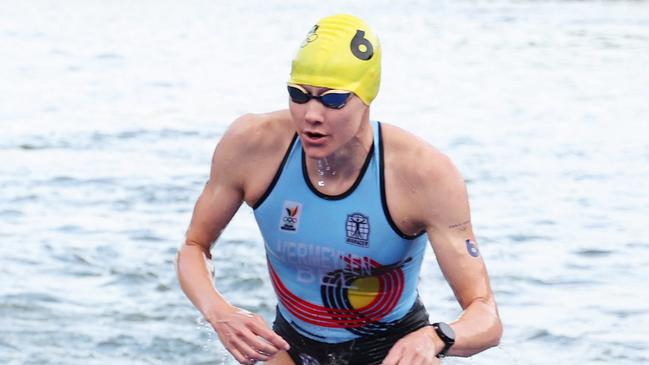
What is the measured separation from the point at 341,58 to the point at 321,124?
33 centimetres

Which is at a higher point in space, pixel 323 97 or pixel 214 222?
pixel 323 97

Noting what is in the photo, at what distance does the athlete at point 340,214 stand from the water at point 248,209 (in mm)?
1193

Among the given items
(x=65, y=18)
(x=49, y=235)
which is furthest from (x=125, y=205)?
(x=65, y=18)

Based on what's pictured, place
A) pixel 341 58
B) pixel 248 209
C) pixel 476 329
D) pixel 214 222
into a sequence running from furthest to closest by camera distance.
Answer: pixel 248 209 < pixel 214 222 < pixel 341 58 < pixel 476 329

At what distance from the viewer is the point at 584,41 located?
31.6 meters

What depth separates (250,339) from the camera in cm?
481

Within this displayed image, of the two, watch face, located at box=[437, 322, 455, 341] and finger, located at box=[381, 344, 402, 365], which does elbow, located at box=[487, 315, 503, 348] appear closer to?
watch face, located at box=[437, 322, 455, 341]

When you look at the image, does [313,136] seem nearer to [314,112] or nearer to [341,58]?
[314,112]

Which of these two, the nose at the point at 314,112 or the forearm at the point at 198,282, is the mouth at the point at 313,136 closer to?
the nose at the point at 314,112

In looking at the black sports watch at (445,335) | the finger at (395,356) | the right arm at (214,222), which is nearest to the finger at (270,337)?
the right arm at (214,222)

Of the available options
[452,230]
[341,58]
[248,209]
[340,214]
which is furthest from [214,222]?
[248,209]

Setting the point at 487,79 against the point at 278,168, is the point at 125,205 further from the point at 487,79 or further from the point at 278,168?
the point at 487,79

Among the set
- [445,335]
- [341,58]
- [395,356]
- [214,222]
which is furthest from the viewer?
[214,222]

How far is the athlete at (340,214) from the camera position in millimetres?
5066
